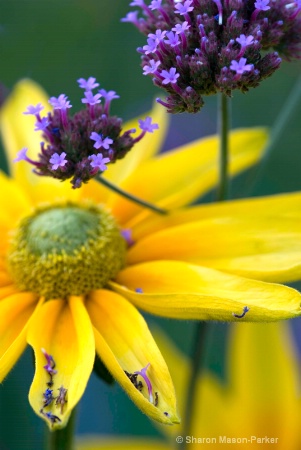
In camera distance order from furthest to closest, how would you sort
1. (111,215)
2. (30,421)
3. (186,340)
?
(186,340), (30,421), (111,215)

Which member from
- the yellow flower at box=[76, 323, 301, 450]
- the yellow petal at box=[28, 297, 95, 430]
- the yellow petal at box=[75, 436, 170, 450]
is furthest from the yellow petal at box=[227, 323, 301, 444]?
the yellow petal at box=[28, 297, 95, 430]

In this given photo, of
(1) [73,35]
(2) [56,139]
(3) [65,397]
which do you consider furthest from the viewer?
(1) [73,35]

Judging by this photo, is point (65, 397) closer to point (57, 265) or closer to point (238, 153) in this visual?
point (57, 265)

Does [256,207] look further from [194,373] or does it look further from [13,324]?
[13,324]

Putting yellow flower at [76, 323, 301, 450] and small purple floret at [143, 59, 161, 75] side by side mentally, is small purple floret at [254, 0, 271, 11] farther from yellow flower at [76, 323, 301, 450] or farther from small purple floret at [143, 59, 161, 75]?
yellow flower at [76, 323, 301, 450]

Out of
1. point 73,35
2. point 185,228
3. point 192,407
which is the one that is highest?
point 73,35

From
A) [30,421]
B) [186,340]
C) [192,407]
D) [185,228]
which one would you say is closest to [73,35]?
[186,340]

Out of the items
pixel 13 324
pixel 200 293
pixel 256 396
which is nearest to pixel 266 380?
pixel 256 396
